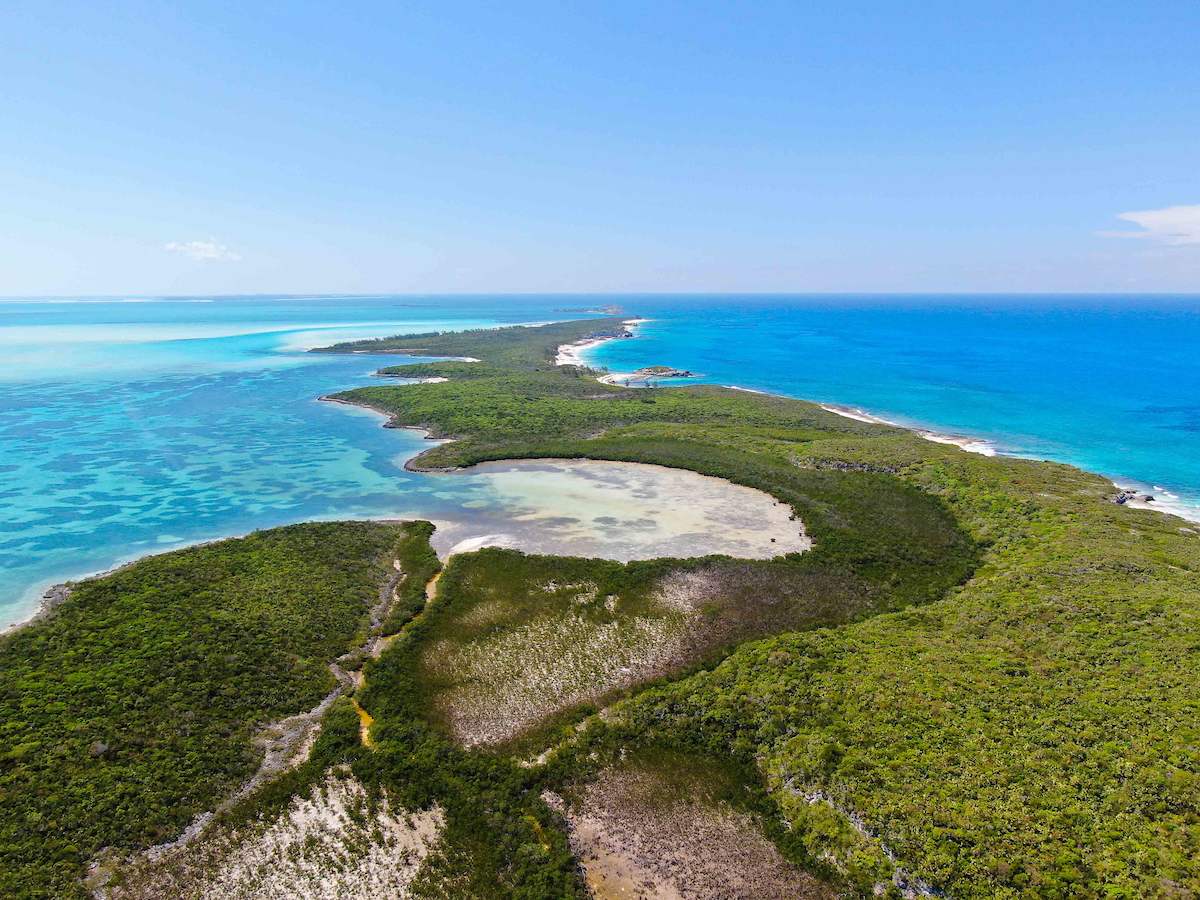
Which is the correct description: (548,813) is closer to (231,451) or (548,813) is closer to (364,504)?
(364,504)

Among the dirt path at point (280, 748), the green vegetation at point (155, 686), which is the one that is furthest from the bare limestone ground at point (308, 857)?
the green vegetation at point (155, 686)

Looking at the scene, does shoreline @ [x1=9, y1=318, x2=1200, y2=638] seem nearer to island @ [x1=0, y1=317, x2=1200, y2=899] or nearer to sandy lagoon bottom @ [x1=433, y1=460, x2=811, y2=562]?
island @ [x1=0, y1=317, x2=1200, y2=899]

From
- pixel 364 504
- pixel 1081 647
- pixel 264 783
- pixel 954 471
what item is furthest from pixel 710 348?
pixel 264 783

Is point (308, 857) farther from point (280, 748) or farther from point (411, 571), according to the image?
point (411, 571)

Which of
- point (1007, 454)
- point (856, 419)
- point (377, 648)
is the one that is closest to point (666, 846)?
point (377, 648)

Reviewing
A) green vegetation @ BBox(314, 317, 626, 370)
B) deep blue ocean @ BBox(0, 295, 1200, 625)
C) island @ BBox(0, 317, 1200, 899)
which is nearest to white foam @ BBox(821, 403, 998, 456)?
deep blue ocean @ BBox(0, 295, 1200, 625)

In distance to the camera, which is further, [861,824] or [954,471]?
[954,471]
